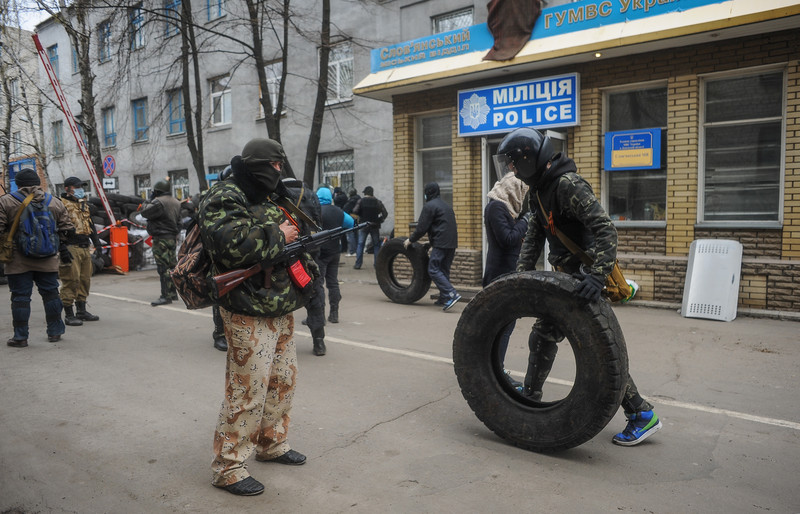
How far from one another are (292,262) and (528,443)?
1.81 metres

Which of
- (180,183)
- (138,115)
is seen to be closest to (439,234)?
(180,183)

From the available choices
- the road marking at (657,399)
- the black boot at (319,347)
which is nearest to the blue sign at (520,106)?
the road marking at (657,399)

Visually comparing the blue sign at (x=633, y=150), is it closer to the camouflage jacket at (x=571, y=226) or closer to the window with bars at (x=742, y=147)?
the window with bars at (x=742, y=147)

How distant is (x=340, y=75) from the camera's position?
1848cm

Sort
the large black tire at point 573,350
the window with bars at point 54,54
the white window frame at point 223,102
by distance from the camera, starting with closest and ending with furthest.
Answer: the large black tire at point 573,350 < the white window frame at point 223,102 < the window with bars at point 54,54

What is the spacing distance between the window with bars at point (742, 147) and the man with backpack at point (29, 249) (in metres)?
8.72

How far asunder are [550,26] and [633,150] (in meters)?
2.41

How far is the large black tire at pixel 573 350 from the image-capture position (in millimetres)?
3475

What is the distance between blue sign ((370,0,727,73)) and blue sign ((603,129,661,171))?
5.55 feet

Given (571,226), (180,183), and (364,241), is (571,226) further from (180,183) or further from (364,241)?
(180,183)

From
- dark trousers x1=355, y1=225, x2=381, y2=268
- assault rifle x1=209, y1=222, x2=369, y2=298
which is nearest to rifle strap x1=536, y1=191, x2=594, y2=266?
assault rifle x1=209, y1=222, x2=369, y2=298

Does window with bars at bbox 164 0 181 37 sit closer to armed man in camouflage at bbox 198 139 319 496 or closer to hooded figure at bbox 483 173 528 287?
hooded figure at bbox 483 173 528 287

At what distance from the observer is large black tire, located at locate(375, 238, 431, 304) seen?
955 centimetres

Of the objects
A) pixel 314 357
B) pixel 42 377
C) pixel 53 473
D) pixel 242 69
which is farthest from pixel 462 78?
pixel 242 69
